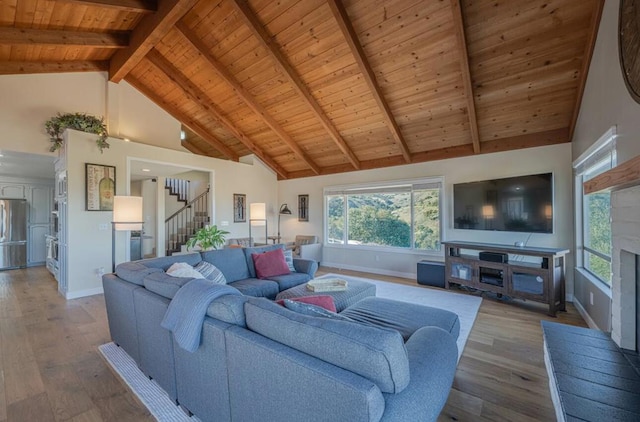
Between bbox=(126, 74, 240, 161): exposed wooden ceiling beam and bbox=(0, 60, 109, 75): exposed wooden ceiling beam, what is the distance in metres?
0.53

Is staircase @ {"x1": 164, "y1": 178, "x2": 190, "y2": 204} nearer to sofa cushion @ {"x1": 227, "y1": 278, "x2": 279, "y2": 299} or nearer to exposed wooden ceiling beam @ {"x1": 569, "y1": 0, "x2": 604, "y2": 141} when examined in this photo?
sofa cushion @ {"x1": 227, "y1": 278, "x2": 279, "y2": 299}

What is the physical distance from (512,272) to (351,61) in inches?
150

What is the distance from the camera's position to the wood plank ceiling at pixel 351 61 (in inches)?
127

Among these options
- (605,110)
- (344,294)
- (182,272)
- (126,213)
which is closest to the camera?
(182,272)

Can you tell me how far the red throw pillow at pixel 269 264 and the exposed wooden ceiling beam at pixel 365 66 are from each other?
113 inches

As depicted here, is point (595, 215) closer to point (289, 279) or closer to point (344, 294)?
point (344, 294)

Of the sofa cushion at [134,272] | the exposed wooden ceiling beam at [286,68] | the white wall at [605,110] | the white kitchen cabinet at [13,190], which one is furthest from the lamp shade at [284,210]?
the white kitchen cabinet at [13,190]

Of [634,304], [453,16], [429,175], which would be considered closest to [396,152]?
[429,175]

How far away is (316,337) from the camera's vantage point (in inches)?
44.9

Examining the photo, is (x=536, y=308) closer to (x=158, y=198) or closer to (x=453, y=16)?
(x=453, y=16)

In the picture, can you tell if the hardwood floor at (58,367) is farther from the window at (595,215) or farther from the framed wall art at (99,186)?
the window at (595,215)

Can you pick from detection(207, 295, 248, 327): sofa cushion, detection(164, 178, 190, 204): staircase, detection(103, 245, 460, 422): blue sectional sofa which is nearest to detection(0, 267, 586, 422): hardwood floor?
detection(103, 245, 460, 422): blue sectional sofa

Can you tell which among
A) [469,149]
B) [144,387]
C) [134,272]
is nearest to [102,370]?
[144,387]

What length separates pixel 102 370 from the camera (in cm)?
231
